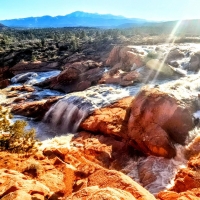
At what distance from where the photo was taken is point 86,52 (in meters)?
50.6

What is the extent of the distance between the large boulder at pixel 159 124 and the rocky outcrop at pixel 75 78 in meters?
14.8

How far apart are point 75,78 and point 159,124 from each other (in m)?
19.7

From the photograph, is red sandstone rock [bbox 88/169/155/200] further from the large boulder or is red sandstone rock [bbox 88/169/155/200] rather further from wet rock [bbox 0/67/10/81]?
wet rock [bbox 0/67/10/81]

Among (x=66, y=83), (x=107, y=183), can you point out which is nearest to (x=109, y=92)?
(x=66, y=83)

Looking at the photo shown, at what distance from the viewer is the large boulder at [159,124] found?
16.2m

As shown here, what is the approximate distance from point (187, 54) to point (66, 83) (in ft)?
49.4

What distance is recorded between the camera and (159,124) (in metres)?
17.4

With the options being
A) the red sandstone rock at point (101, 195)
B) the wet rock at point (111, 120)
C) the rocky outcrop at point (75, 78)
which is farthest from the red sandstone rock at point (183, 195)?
the rocky outcrop at point (75, 78)

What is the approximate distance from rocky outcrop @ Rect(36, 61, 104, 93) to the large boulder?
14844mm

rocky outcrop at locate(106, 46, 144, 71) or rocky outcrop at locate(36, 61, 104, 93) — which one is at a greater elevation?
rocky outcrop at locate(106, 46, 144, 71)

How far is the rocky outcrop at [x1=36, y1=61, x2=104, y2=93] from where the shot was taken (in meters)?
33.4

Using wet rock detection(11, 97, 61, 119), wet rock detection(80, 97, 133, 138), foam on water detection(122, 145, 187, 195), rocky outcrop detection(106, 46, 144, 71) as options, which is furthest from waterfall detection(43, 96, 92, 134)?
rocky outcrop detection(106, 46, 144, 71)

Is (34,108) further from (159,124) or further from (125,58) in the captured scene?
(125,58)

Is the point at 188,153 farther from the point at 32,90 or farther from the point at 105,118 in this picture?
the point at 32,90
